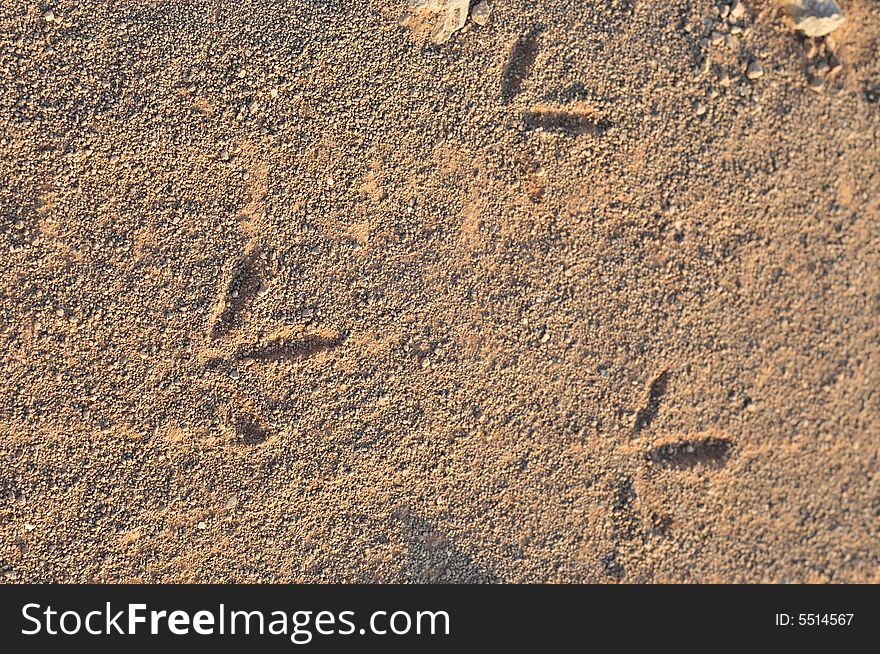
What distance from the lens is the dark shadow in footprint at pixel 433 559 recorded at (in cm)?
203

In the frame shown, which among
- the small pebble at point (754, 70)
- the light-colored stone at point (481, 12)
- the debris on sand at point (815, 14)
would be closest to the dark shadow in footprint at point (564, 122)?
the light-colored stone at point (481, 12)

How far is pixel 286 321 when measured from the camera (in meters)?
1.98

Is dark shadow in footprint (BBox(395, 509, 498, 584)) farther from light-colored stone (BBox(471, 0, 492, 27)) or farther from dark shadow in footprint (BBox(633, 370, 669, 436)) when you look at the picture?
light-colored stone (BBox(471, 0, 492, 27))

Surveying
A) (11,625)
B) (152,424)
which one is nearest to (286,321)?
(152,424)

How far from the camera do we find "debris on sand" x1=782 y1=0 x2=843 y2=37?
7.00ft

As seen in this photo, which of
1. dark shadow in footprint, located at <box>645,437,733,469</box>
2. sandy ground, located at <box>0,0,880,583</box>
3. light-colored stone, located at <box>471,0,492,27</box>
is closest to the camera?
sandy ground, located at <box>0,0,880,583</box>

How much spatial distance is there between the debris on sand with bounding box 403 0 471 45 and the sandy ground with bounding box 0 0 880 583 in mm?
25

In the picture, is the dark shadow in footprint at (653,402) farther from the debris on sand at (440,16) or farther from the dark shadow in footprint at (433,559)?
the debris on sand at (440,16)

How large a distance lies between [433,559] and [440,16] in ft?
5.52

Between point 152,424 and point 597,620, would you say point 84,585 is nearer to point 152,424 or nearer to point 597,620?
point 152,424

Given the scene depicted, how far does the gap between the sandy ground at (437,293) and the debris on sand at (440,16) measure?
2 centimetres

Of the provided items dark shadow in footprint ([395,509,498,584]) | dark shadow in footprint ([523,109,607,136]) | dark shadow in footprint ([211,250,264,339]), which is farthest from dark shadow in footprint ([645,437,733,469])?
dark shadow in footprint ([211,250,264,339])

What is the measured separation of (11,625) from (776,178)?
2737 mm

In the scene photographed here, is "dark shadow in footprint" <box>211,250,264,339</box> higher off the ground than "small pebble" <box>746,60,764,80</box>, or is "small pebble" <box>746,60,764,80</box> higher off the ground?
"small pebble" <box>746,60,764,80</box>
